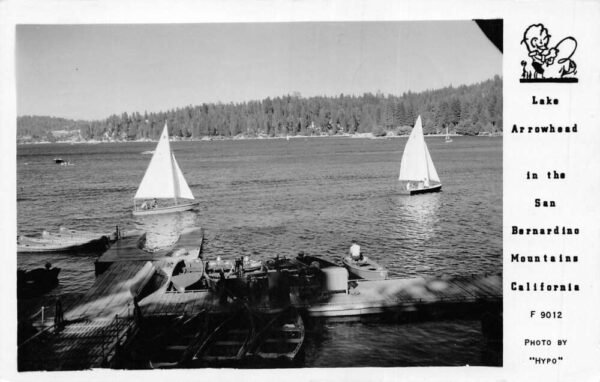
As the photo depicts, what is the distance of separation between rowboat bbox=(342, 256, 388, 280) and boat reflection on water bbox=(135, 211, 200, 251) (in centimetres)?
427

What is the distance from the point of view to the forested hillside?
1044cm

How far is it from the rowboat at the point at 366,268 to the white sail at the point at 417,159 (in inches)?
129

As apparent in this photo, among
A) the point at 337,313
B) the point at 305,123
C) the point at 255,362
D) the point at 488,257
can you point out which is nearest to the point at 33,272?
the point at 255,362

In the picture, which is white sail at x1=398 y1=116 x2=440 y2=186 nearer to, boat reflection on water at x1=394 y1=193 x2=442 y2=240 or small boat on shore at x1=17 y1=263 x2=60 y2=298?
boat reflection on water at x1=394 y1=193 x2=442 y2=240

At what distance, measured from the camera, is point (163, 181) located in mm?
14219

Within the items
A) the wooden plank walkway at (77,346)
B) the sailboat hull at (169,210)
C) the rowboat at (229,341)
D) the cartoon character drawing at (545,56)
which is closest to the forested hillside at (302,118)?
the cartoon character drawing at (545,56)

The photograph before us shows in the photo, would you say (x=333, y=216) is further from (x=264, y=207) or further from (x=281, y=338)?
(x=281, y=338)

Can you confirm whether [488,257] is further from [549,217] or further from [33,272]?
[33,272]

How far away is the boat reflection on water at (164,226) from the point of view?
12.9m

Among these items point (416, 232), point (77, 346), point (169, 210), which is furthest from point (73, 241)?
point (416, 232)

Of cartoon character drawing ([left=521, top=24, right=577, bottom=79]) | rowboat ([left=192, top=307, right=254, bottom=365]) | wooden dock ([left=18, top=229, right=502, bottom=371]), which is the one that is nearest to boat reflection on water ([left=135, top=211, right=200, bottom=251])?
wooden dock ([left=18, top=229, right=502, bottom=371])

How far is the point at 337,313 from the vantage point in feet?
31.4

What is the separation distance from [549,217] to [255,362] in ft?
17.3

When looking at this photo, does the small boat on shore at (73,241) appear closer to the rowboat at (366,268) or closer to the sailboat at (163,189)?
the sailboat at (163,189)
